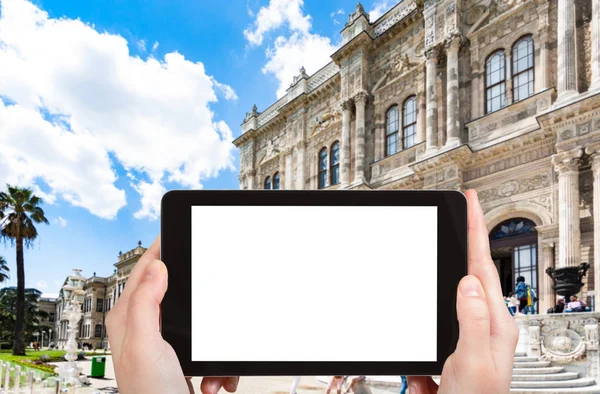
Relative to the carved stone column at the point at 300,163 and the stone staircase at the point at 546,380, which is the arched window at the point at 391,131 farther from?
the stone staircase at the point at 546,380

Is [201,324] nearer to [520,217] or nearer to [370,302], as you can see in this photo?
[370,302]

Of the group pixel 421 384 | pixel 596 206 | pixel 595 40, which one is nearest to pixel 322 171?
pixel 595 40

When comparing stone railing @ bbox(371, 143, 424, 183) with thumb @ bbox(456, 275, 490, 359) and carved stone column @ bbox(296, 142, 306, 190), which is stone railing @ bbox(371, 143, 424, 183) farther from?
thumb @ bbox(456, 275, 490, 359)

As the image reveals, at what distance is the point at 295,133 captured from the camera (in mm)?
26859

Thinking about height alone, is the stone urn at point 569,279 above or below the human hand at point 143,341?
below

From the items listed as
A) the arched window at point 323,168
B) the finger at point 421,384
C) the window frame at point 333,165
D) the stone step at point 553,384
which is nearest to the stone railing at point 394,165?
the window frame at point 333,165

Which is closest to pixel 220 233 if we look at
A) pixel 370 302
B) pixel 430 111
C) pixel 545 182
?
pixel 370 302

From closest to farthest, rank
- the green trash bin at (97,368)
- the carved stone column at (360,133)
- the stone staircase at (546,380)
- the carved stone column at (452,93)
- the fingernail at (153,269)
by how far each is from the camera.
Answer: the fingernail at (153,269) < the stone staircase at (546,380) < the green trash bin at (97,368) < the carved stone column at (452,93) < the carved stone column at (360,133)

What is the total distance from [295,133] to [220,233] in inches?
1017

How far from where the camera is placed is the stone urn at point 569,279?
12.0 meters

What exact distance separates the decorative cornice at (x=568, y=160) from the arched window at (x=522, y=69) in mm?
3075

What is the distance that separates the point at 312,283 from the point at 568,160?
47.9ft

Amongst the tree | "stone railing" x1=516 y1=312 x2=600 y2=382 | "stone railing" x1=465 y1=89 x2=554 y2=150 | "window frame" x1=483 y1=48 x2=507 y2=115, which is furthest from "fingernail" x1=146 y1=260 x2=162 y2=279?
the tree

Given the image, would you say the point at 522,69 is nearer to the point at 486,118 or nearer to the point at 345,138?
the point at 486,118
